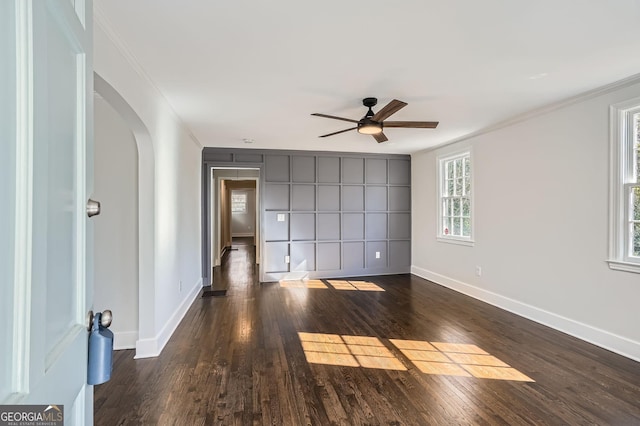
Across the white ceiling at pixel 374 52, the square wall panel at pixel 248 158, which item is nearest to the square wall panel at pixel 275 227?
the square wall panel at pixel 248 158

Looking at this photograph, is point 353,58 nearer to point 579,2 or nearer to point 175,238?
Result: point 579,2

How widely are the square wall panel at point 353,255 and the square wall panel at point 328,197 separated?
75cm

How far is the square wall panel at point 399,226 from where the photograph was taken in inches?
250

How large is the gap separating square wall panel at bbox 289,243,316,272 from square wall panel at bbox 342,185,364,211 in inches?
39.2

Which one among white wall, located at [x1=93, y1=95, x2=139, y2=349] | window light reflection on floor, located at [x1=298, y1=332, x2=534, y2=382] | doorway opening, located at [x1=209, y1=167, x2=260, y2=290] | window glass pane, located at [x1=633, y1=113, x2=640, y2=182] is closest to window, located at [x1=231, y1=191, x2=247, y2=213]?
doorway opening, located at [x1=209, y1=167, x2=260, y2=290]

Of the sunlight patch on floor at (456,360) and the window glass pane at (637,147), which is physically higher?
the window glass pane at (637,147)

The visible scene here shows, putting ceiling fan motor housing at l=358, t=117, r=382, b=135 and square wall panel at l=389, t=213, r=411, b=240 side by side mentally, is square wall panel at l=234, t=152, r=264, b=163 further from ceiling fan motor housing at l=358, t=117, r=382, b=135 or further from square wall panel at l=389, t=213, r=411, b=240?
ceiling fan motor housing at l=358, t=117, r=382, b=135

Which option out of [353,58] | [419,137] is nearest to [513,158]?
[419,137]

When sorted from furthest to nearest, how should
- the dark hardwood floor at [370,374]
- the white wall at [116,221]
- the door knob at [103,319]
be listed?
the white wall at [116,221] < the dark hardwood floor at [370,374] < the door knob at [103,319]

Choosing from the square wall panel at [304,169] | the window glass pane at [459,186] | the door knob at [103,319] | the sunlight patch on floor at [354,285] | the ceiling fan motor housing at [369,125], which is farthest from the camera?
the square wall panel at [304,169]

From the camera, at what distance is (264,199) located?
5.76 m

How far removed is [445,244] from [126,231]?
4.52 metres

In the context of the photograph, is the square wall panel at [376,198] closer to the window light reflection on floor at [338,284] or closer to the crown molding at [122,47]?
the window light reflection on floor at [338,284]

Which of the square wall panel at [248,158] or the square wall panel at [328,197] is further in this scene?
the square wall panel at [328,197]
